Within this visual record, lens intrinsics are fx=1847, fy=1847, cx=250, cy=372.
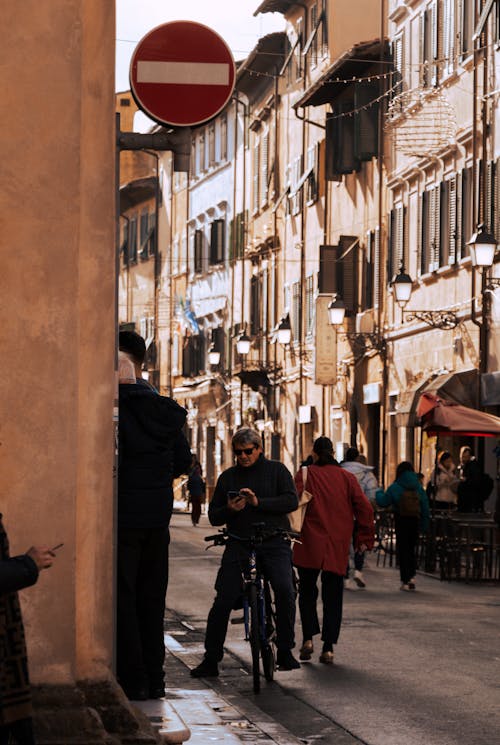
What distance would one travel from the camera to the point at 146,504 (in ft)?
33.9

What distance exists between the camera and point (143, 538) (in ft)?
34.0

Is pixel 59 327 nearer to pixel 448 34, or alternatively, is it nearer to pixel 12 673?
pixel 12 673

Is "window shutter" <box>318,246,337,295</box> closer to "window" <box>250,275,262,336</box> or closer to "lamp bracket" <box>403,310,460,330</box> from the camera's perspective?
"lamp bracket" <box>403,310,460,330</box>

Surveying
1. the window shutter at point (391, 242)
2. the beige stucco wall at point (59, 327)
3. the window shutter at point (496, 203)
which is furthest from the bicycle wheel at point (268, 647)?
the window shutter at point (391, 242)

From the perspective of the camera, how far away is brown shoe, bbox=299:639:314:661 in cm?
1438

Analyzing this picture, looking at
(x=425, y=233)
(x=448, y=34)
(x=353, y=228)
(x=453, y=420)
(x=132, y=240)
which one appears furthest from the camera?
(x=132, y=240)

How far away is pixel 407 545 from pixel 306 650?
809cm

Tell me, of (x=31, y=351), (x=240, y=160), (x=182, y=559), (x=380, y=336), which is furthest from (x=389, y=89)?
(x=31, y=351)

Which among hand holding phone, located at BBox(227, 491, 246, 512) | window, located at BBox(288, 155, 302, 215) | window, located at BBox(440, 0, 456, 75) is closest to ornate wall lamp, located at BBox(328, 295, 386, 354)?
window, located at BBox(440, 0, 456, 75)

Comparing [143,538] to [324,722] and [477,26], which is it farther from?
[477,26]

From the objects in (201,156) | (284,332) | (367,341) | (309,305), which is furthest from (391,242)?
(201,156)

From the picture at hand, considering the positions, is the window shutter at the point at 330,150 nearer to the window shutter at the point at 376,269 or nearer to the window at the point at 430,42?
the window shutter at the point at 376,269

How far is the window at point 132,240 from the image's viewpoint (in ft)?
258

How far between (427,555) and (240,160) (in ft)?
119
